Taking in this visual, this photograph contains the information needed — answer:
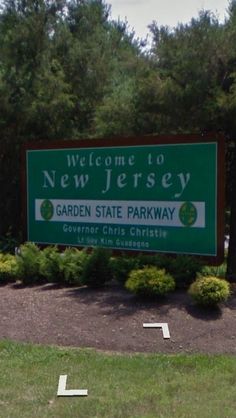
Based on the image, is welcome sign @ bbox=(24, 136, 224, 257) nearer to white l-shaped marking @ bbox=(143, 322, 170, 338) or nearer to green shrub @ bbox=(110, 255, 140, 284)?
green shrub @ bbox=(110, 255, 140, 284)

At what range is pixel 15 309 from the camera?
8562mm

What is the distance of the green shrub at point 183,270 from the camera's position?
9.05 meters

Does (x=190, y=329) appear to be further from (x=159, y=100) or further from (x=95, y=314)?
(x=159, y=100)

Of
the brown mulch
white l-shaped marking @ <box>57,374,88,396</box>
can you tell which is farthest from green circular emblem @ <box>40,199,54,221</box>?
white l-shaped marking @ <box>57,374,88,396</box>

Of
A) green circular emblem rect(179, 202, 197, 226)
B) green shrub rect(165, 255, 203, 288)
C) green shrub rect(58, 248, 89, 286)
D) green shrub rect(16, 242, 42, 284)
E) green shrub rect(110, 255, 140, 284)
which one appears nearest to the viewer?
green shrub rect(165, 255, 203, 288)

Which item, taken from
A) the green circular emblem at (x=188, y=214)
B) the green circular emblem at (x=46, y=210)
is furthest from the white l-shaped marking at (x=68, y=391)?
the green circular emblem at (x=46, y=210)

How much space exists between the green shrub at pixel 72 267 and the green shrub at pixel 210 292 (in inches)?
73.3

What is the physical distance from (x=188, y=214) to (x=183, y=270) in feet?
3.08

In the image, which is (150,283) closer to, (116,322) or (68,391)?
(116,322)

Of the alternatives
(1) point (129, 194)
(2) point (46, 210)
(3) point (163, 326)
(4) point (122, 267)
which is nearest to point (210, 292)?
(3) point (163, 326)

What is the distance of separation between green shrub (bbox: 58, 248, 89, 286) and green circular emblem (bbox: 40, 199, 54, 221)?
159cm

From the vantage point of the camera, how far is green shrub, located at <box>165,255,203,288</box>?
9.05 meters

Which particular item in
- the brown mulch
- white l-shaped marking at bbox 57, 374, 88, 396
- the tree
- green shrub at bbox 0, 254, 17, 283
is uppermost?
the tree

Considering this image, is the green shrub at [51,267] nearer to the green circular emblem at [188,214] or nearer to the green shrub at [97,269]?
the green shrub at [97,269]
